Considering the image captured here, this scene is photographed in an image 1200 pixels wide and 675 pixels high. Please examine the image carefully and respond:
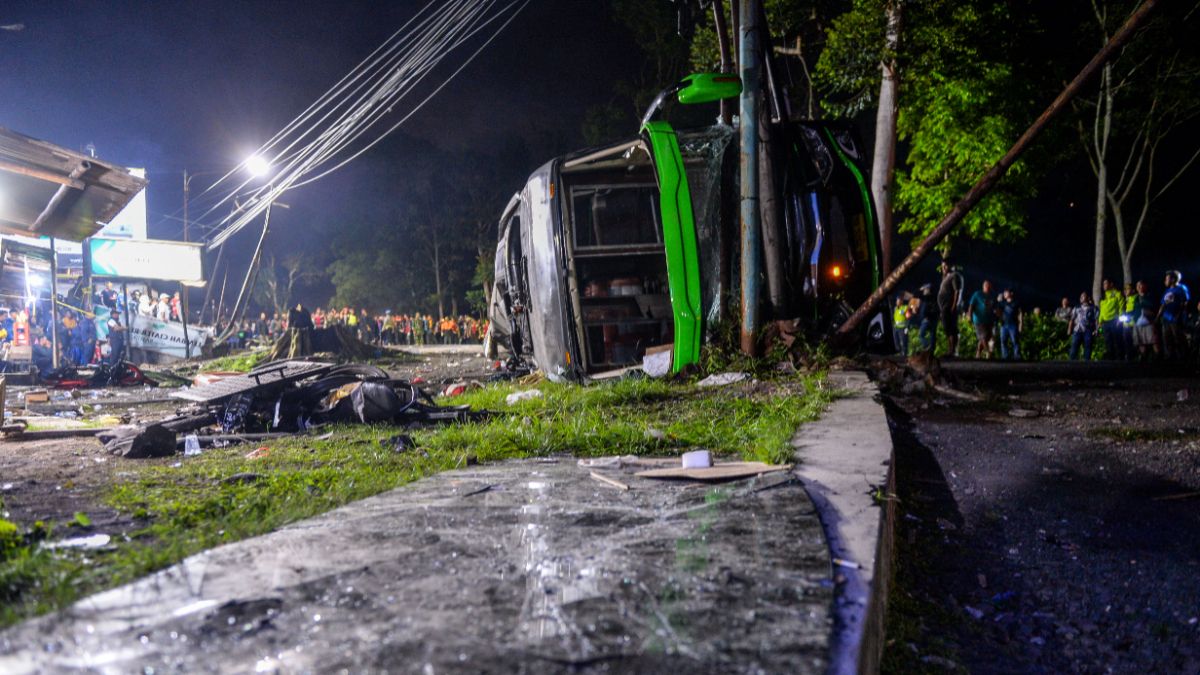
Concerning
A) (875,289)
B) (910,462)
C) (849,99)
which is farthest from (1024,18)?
(910,462)

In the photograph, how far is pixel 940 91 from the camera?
14.6 metres

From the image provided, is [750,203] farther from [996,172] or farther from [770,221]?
[996,172]

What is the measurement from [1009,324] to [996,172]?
340 inches

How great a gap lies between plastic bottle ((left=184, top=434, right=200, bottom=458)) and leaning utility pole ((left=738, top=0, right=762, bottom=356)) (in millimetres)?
5068

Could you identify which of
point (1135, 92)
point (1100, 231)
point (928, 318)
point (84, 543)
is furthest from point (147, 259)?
point (1135, 92)

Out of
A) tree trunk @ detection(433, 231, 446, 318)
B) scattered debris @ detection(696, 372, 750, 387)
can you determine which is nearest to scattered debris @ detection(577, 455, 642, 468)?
scattered debris @ detection(696, 372, 750, 387)

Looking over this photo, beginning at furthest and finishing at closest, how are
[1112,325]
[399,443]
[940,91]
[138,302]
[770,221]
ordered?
[138,302]
[940,91]
[1112,325]
[770,221]
[399,443]

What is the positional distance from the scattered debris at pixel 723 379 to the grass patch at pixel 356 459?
0.52 feet

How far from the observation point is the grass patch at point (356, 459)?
77.8 inches

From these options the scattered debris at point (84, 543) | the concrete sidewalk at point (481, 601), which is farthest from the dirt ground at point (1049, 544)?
the scattered debris at point (84, 543)

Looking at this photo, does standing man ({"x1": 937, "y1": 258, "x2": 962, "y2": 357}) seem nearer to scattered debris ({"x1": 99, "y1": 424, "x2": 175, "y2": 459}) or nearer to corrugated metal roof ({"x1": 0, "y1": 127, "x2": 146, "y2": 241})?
scattered debris ({"x1": 99, "y1": 424, "x2": 175, "y2": 459})

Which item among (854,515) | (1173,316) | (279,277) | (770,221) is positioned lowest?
(854,515)

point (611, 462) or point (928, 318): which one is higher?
point (928, 318)

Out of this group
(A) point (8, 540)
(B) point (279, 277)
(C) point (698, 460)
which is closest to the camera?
(A) point (8, 540)
